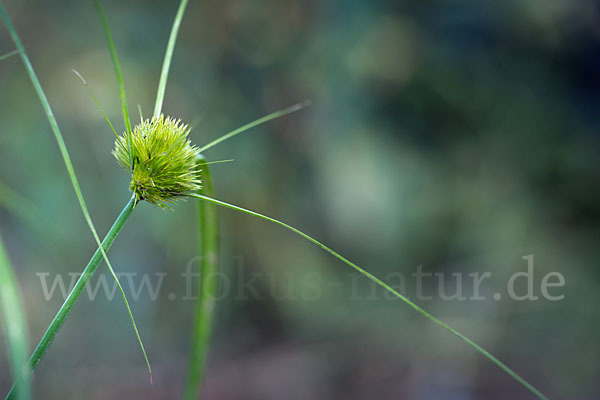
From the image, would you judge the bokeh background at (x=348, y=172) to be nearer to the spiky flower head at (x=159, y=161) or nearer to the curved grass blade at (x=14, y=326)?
the spiky flower head at (x=159, y=161)

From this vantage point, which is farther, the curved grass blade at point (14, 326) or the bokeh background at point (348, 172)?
the bokeh background at point (348, 172)

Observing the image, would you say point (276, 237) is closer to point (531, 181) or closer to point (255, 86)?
point (255, 86)

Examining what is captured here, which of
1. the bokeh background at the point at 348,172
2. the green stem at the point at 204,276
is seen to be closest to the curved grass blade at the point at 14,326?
the green stem at the point at 204,276

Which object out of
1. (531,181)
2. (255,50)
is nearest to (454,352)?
(531,181)

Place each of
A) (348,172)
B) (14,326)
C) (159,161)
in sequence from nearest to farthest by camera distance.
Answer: (14,326), (159,161), (348,172)

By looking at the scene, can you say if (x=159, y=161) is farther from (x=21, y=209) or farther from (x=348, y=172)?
(x=348, y=172)

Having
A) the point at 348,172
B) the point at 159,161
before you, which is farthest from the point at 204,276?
the point at 348,172
